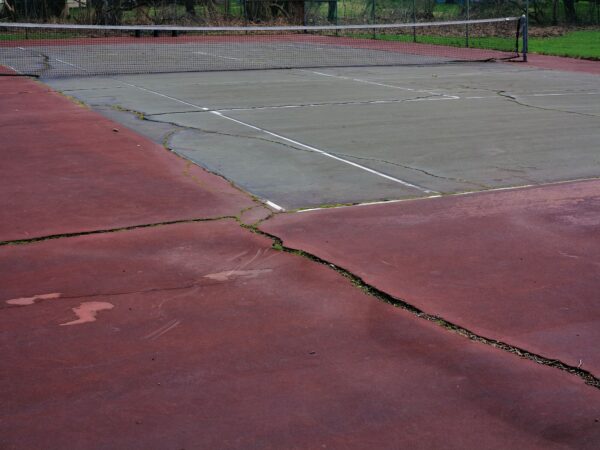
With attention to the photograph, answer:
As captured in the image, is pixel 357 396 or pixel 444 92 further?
pixel 444 92

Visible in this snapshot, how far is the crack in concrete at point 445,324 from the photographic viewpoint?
4.95m

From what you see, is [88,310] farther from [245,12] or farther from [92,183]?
[245,12]

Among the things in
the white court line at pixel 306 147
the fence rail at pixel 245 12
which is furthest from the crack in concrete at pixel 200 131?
the fence rail at pixel 245 12

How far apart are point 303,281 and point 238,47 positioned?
27.4 m

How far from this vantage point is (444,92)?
60.5 ft

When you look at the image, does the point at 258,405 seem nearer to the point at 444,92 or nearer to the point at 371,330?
the point at 371,330

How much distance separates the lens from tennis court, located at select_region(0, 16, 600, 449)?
4.45 meters

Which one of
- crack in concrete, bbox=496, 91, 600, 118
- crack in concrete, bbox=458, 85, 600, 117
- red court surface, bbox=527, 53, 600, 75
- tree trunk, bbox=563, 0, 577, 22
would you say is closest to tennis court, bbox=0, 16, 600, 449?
crack in concrete, bbox=496, 91, 600, 118

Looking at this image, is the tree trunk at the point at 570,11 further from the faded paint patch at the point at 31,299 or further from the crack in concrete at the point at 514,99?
the faded paint patch at the point at 31,299

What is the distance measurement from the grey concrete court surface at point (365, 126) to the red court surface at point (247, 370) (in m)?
2.67

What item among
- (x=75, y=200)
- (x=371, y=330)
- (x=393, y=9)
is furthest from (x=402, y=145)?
(x=393, y=9)

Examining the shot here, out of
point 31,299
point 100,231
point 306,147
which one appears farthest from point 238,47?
point 31,299

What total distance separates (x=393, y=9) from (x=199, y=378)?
43.3 meters

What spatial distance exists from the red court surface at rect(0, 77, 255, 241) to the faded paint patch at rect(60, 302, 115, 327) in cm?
193
